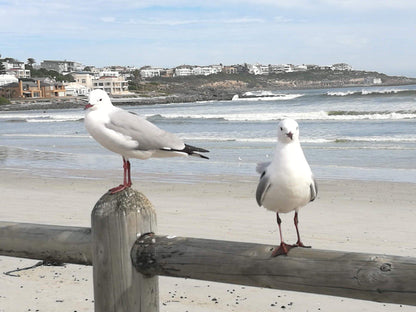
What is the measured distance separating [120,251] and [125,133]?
790mm

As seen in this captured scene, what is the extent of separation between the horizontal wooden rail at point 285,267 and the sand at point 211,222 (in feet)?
7.83

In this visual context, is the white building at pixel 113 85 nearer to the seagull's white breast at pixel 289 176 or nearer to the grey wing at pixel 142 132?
the grey wing at pixel 142 132

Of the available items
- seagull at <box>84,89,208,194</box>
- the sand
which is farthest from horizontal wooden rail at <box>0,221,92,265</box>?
the sand

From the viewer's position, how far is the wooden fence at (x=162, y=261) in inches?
84.1

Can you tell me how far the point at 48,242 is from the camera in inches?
110

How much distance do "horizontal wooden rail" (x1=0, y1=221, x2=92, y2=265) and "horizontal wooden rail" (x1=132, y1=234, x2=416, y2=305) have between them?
316mm

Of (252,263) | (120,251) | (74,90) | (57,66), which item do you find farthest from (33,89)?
(252,263)

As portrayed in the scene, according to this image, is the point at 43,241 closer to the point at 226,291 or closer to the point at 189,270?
the point at 189,270

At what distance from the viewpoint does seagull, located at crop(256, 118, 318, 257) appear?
254 cm

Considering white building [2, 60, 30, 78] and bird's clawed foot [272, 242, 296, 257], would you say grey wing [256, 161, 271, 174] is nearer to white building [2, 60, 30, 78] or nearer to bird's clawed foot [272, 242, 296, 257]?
bird's clawed foot [272, 242, 296, 257]

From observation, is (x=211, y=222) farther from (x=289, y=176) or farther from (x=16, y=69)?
(x=16, y=69)

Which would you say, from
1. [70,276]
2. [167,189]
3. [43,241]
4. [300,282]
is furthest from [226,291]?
[167,189]

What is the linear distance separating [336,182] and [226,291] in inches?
286

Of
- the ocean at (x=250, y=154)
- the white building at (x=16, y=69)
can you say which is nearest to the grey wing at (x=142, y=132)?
the ocean at (x=250, y=154)
